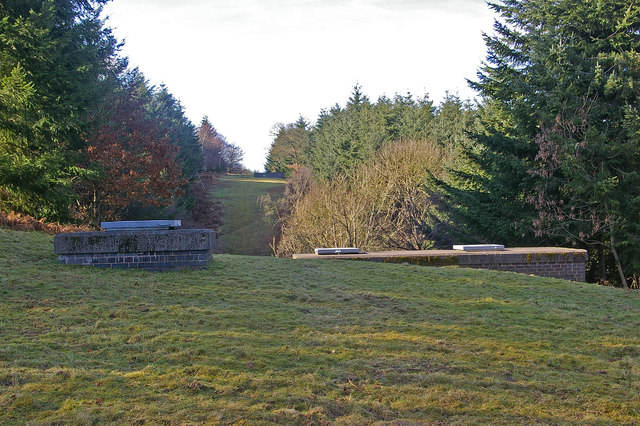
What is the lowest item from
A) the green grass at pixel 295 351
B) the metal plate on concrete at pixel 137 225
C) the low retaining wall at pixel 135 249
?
the green grass at pixel 295 351

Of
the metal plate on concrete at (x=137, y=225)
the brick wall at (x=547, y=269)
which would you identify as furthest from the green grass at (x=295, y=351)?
the brick wall at (x=547, y=269)

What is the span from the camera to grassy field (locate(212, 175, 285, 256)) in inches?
1684

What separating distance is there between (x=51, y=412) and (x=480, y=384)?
323cm

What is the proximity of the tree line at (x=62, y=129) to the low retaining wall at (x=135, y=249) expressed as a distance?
7.78 meters

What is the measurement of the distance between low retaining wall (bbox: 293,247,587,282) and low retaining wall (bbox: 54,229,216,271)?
3.32 meters

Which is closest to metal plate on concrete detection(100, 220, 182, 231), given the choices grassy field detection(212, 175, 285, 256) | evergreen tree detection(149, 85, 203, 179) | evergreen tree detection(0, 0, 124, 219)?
evergreen tree detection(0, 0, 124, 219)

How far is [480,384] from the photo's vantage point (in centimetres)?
424

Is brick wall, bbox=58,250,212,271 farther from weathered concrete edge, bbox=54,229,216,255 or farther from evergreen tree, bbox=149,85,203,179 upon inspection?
evergreen tree, bbox=149,85,203,179

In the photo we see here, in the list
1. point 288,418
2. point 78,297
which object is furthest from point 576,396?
point 78,297

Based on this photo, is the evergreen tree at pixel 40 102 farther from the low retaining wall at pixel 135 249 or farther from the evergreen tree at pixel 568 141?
the evergreen tree at pixel 568 141

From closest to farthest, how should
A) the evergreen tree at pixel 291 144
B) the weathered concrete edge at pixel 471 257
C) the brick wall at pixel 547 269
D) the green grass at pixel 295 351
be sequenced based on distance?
1. the green grass at pixel 295 351
2. the weathered concrete edge at pixel 471 257
3. the brick wall at pixel 547 269
4. the evergreen tree at pixel 291 144

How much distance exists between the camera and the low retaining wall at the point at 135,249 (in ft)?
26.1

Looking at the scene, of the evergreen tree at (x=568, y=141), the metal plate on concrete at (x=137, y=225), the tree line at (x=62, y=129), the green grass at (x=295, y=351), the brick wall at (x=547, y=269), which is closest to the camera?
the green grass at (x=295, y=351)

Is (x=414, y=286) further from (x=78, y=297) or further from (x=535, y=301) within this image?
(x=78, y=297)
